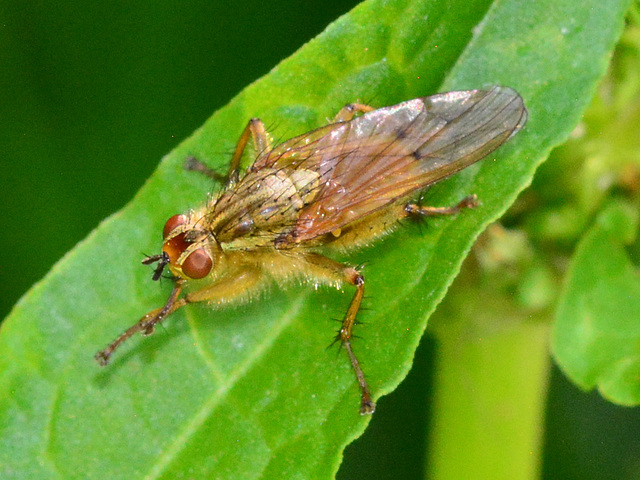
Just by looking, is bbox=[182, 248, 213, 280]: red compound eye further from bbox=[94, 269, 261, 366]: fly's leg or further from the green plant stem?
the green plant stem

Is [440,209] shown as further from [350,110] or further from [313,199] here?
[313,199]

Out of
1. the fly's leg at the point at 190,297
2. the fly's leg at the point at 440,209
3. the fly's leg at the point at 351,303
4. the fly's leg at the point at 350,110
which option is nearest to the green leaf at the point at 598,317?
the fly's leg at the point at 440,209

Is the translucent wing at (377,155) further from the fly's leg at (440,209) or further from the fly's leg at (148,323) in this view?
the fly's leg at (148,323)

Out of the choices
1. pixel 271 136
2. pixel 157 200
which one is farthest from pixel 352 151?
pixel 157 200

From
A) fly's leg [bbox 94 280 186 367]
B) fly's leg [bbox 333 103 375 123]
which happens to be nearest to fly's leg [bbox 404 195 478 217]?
fly's leg [bbox 333 103 375 123]

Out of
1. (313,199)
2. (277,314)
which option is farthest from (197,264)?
(313,199)

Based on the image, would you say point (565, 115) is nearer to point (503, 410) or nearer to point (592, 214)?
point (592, 214)
